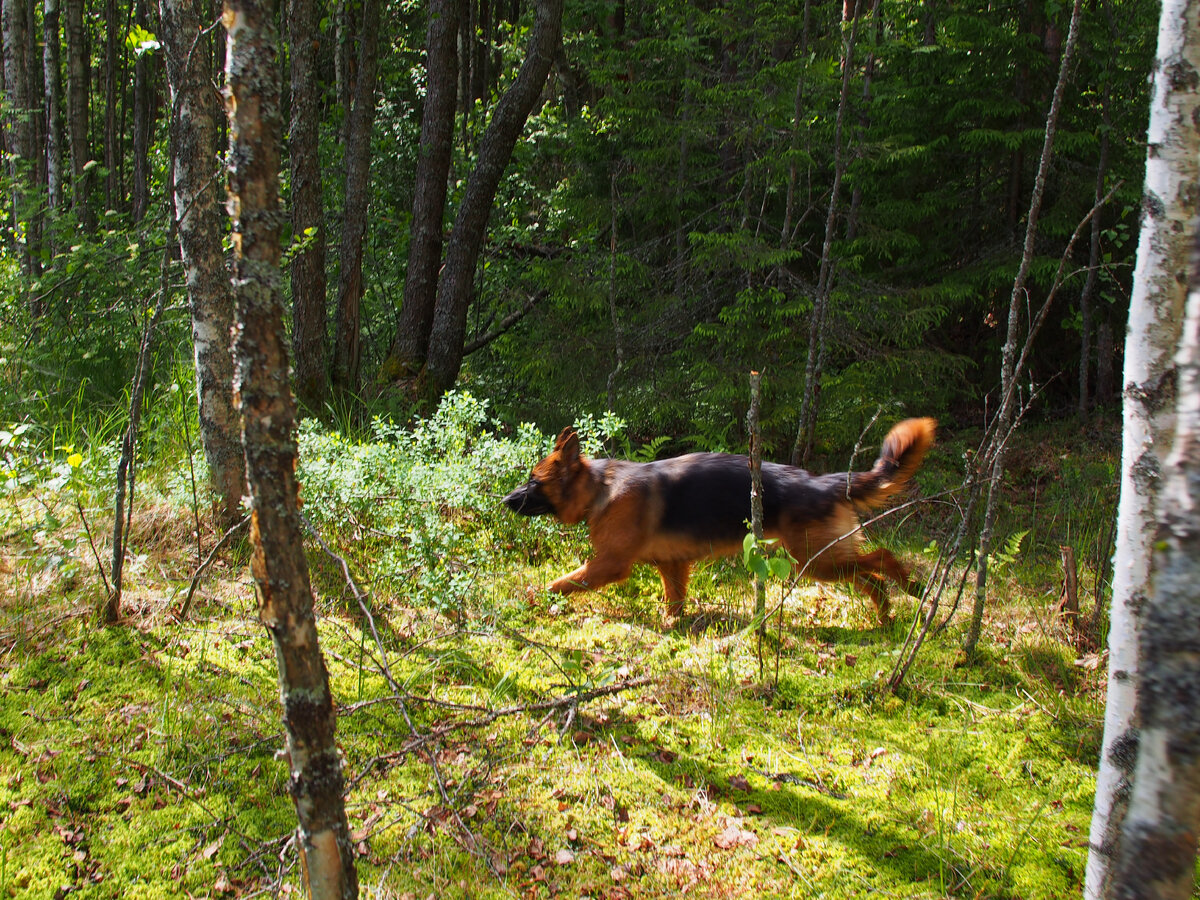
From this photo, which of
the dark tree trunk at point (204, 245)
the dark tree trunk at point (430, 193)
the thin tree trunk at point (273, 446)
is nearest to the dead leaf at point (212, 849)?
the thin tree trunk at point (273, 446)

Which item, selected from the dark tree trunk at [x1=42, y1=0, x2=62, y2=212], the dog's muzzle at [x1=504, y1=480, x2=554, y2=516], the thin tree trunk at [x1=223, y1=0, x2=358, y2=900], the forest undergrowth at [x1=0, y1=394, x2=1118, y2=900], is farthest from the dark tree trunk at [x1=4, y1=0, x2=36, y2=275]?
the thin tree trunk at [x1=223, y1=0, x2=358, y2=900]

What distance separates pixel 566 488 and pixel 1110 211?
863cm

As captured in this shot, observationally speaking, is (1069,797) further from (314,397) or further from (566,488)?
(314,397)

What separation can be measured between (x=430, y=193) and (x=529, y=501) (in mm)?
6063

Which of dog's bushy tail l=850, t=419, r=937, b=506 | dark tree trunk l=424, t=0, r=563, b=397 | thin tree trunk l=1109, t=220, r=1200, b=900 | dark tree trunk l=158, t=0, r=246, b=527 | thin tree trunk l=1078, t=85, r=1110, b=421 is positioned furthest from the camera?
dark tree trunk l=424, t=0, r=563, b=397

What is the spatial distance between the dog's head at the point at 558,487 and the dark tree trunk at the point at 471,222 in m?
→ 4.67

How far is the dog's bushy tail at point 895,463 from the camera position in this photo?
5199 millimetres

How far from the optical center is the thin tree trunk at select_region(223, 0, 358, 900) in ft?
7.21

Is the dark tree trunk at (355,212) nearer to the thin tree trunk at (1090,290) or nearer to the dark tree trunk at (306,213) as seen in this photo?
the dark tree trunk at (306,213)

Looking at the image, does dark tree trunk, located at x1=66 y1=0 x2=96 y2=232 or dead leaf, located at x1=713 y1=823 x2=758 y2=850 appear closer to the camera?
dead leaf, located at x1=713 y1=823 x2=758 y2=850

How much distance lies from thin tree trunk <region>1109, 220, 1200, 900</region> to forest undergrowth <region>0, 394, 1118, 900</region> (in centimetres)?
191

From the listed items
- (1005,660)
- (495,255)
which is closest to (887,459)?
(1005,660)

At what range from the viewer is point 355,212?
9.77 metres

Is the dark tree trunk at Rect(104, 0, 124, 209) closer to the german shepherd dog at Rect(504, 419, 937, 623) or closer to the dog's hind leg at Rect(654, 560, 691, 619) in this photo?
the german shepherd dog at Rect(504, 419, 937, 623)
